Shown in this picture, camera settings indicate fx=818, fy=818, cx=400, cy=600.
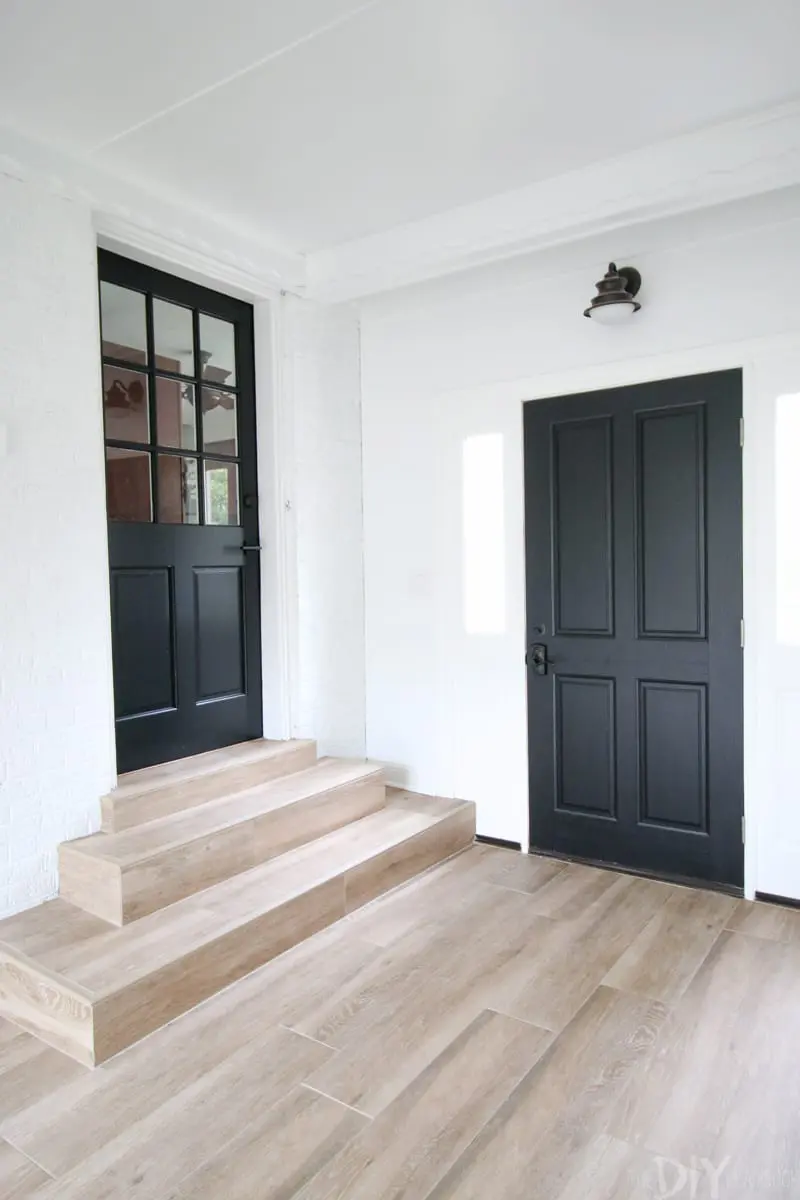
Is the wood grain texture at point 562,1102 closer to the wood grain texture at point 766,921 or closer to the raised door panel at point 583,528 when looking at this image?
the wood grain texture at point 766,921

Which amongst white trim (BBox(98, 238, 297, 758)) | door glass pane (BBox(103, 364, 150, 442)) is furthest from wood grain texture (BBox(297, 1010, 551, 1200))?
door glass pane (BBox(103, 364, 150, 442))

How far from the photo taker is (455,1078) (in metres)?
2.18

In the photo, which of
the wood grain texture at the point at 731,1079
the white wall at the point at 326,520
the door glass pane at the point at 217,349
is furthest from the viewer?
the white wall at the point at 326,520

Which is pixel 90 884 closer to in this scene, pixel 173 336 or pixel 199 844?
pixel 199 844

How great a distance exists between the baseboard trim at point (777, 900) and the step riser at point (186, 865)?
5.81ft

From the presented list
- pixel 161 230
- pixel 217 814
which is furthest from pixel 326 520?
pixel 217 814

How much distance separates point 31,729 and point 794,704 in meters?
2.83

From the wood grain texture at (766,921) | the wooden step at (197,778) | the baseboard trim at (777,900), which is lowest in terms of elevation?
the wood grain texture at (766,921)

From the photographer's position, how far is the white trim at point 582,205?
2.76 m

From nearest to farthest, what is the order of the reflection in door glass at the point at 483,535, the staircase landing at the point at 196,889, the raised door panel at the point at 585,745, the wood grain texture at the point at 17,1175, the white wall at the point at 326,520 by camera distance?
1. the wood grain texture at the point at 17,1175
2. the staircase landing at the point at 196,889
3. the raised door panel at the point at 585,745
4. the reflection in door glass at the point at 483,535
5. the white wall at the point at 326,520

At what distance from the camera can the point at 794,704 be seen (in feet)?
10.4

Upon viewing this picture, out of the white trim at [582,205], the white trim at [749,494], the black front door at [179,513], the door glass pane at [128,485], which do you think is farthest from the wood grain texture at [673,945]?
the white trim at [582,205]

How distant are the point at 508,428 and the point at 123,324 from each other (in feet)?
5.68

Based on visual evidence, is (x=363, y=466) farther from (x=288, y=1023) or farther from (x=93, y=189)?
(x=288, y=1023)
